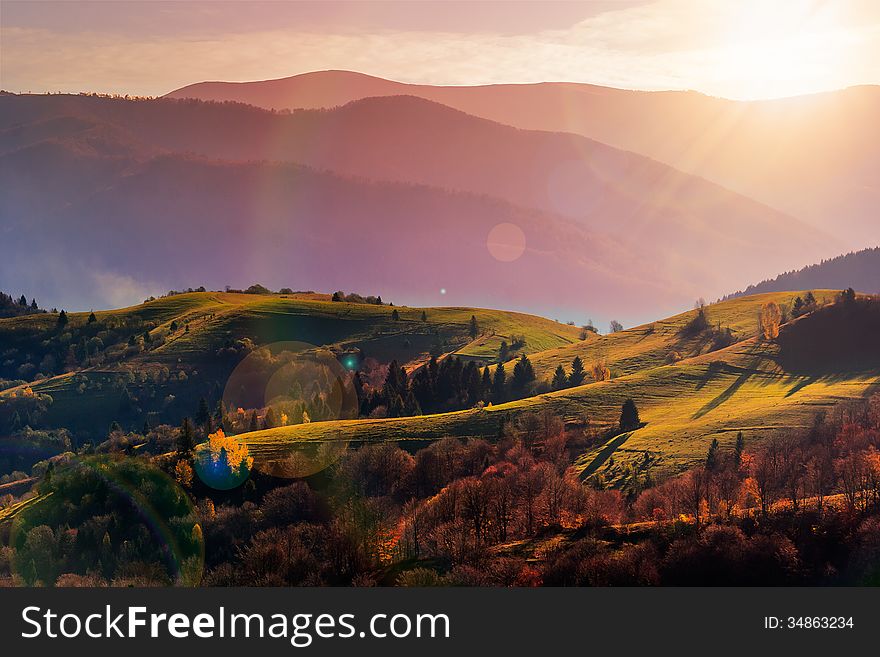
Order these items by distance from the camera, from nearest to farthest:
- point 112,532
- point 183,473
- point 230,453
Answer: point 112,532 < point 183,473 < point 230,453

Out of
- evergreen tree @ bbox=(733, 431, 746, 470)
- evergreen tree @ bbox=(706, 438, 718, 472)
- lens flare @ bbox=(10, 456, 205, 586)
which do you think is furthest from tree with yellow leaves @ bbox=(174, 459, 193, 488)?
evergreen tree @ bbox=(733, 431, 746, 470)

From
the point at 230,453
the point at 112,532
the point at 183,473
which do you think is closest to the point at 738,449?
the point at 230,453

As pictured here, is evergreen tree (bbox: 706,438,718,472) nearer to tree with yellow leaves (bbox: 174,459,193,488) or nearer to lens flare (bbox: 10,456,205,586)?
lens flare (bbox: 10,456,205,586)

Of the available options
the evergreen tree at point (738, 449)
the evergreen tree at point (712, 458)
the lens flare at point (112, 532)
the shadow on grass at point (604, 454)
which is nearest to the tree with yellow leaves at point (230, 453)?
the lens flare at point (112, 532)

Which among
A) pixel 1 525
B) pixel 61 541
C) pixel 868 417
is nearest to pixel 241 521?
pixel 61 541

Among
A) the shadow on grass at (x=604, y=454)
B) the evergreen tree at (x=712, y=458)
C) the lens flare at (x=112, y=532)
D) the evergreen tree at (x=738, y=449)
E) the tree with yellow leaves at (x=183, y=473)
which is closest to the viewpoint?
the lens flare at (x=112, y=532)

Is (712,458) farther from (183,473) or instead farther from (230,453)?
(183,473)

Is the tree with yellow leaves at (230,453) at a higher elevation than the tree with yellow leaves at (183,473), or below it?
higher

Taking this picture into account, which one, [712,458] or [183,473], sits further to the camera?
[183,473]

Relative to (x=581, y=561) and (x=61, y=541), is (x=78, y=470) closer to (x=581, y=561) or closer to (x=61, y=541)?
(x=61, y=541)

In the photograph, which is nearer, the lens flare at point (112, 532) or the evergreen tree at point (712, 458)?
the lens flare at point (112, 532)

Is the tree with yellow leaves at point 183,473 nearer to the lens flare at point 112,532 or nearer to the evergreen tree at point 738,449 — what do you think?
the lens flare at point 112,532

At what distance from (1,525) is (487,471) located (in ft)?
301

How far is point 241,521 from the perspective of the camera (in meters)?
158
